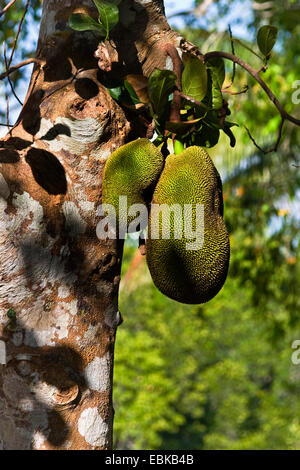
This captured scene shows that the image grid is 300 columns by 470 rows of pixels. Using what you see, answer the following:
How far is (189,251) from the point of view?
0.99m

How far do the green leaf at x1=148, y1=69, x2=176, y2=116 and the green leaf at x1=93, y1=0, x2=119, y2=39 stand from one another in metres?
0.11

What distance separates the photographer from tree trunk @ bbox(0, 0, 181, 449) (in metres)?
0.90

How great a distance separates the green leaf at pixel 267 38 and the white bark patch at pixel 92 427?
82cm

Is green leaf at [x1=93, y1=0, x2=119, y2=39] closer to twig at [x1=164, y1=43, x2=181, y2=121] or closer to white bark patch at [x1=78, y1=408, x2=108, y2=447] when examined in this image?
twig at [x1=164, y1=43, x2=181, y2=121]

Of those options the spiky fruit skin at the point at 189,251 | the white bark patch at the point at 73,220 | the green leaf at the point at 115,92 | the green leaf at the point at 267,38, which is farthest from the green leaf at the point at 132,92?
the green leaf at the point at 267,38

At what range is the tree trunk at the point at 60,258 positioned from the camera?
0.90 meters

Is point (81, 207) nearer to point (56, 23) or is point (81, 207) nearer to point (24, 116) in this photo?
point (24, 116)

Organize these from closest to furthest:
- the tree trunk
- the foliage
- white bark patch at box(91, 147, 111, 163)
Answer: the tree trunk
white bark patch at box(91, 147, 111, 163)
the foliage

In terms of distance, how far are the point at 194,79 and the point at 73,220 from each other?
0.37 m

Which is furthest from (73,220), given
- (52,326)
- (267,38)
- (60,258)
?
(267,38)

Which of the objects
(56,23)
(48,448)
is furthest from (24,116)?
(48,448)

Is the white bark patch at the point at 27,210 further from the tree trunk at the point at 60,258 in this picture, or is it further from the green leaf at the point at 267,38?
the green leaf at the point at 267,38

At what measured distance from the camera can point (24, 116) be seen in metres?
1.04

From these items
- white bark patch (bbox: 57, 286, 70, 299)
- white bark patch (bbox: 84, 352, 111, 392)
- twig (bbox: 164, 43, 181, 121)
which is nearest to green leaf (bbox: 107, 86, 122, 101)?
twig (bbox: 164, 43, 181, 121)
